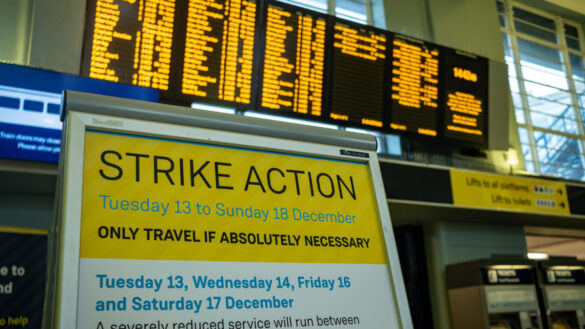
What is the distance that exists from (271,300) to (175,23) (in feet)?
10.3

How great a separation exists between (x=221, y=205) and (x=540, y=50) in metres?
8.00

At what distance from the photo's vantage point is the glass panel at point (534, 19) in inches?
302

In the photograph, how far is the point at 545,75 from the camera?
292 inches

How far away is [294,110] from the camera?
13.3 feet

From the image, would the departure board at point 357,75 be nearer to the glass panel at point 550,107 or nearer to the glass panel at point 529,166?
the glass panel at point 529,166

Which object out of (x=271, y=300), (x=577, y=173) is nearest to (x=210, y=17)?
(x=271, y=300)

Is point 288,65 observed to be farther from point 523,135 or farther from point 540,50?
point 540,50

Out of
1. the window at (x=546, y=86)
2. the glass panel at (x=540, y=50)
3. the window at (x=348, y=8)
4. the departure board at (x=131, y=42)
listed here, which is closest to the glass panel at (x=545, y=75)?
the window at (x=546, y=86)

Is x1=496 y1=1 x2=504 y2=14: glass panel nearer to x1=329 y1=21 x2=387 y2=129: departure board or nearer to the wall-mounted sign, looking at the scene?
x1=329 y1=21 x2=387 y2=129: departure board

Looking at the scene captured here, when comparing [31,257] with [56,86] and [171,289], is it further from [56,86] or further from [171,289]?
[171,289]

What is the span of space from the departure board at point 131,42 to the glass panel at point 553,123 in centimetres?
550

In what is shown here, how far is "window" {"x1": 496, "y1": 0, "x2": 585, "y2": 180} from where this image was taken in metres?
6.82

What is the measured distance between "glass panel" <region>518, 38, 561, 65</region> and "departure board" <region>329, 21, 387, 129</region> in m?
3.95

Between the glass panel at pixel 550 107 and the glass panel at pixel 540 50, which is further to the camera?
the glass panel at pixel 540 50
